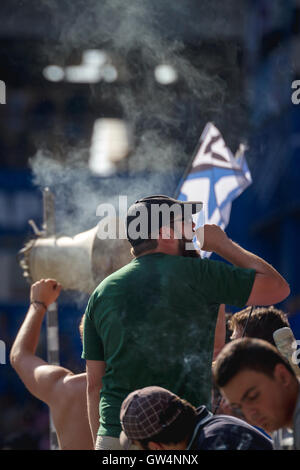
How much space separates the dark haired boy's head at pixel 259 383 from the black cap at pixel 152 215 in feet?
1.77

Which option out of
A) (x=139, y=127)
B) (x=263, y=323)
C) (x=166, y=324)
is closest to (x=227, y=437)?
(x=166, y=324)

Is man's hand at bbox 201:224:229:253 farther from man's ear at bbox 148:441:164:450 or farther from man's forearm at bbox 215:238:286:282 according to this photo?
man's ear at bbox 148:441:164:450

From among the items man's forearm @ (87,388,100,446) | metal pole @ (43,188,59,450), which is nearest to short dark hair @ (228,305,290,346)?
man's forearm @ (87,388,100,446)

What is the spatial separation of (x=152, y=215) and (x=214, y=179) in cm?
183

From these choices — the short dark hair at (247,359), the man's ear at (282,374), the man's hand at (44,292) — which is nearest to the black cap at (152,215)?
the short dark hair at (247,359)

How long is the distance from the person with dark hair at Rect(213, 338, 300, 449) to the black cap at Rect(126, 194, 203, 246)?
21.6 inches

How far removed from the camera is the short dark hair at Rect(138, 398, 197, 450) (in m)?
2.04

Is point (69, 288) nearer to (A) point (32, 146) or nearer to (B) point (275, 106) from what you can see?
(B) point (275, 106)

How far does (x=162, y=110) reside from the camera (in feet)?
19.0

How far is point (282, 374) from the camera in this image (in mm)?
2029

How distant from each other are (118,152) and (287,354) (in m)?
7.33

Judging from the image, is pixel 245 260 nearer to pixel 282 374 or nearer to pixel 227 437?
pixel 282 374

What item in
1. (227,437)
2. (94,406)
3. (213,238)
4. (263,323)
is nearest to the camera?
(227,437)
